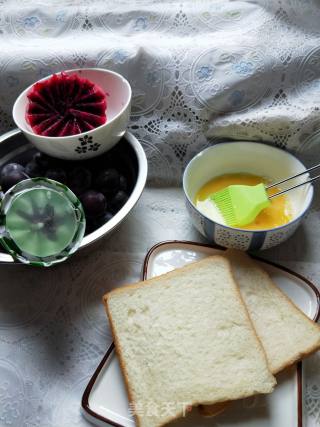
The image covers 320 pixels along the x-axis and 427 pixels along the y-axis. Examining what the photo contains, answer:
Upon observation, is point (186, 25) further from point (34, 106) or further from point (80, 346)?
point (80, 346)

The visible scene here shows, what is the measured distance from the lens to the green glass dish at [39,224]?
0.65 m

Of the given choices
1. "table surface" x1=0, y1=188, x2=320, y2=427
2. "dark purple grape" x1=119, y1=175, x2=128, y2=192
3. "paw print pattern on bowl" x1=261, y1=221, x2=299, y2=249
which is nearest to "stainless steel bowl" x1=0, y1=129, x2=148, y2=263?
"dark purple grape" x1=119, y1=175, x2=128, y2=192

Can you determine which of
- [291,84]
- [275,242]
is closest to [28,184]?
[275,242]

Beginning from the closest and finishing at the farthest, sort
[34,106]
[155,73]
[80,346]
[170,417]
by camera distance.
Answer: [170,417]
[80,346]
[34,106]
[155,73]

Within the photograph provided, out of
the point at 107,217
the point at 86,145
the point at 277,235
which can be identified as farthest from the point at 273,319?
the point at 86,145

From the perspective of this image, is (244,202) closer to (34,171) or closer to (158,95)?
(158,95)

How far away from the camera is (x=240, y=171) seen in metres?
0.95

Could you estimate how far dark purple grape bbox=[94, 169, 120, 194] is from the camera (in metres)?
0.83

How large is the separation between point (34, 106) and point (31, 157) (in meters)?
0.13

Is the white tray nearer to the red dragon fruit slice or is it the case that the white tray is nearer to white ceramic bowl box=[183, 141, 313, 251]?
white ceramic bowl box=[183, 141, 313, 251]

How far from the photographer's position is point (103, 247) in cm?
87

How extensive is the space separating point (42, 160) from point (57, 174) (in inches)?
2.2

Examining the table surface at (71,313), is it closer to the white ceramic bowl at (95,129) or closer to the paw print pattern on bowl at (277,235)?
the paw print pattern on bowl at (277,235)

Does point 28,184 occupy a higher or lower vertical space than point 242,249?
higher
